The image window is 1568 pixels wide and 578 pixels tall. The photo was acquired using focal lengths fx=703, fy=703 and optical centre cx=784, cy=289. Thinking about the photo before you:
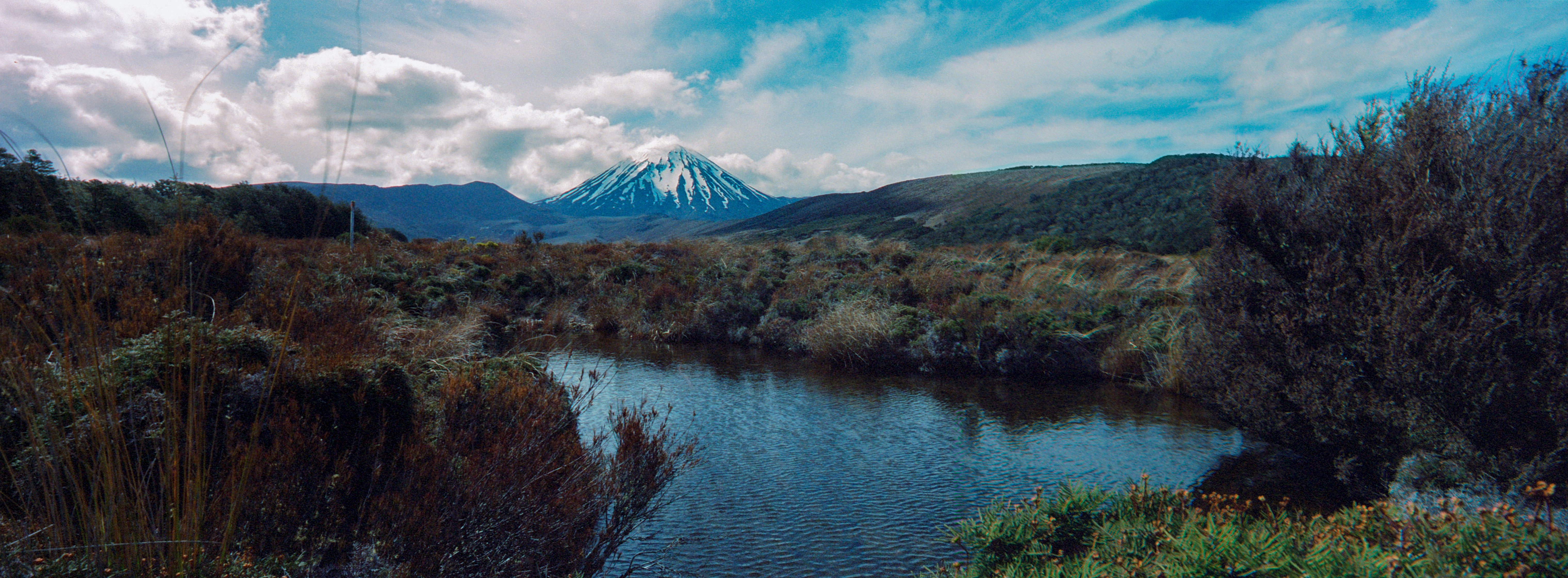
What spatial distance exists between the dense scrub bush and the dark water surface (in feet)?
4.05

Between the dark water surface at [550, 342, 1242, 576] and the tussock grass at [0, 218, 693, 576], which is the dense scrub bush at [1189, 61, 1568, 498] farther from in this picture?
the tussock grass at [0, 218, 693, 576]

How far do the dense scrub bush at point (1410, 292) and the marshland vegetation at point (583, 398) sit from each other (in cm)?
2

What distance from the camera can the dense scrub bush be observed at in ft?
14.0

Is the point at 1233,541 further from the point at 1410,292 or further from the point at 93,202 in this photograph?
the point at 93,202

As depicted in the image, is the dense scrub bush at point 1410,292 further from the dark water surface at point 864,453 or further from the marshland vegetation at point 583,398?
the dark water surface at point 864,453

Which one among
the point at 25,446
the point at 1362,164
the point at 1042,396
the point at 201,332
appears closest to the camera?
the point at 25,446

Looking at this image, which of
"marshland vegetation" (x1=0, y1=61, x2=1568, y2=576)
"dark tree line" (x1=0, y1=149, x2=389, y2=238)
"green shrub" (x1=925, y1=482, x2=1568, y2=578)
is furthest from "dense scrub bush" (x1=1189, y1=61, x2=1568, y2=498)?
"dark tree line" (x1=0, y1=149, x2=389, y2=238)

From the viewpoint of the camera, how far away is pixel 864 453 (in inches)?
A: 271

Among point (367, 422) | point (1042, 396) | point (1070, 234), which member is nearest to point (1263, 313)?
point (1042, 396)

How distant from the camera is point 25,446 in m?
2.39

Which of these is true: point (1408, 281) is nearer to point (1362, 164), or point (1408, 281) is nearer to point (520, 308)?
point (1362, 164)

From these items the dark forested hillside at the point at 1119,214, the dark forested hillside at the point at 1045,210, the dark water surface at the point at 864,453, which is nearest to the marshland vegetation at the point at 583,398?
the dark water surface at the point at 864,453

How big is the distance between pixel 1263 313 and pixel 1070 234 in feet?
105

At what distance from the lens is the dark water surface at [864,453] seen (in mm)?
4703
